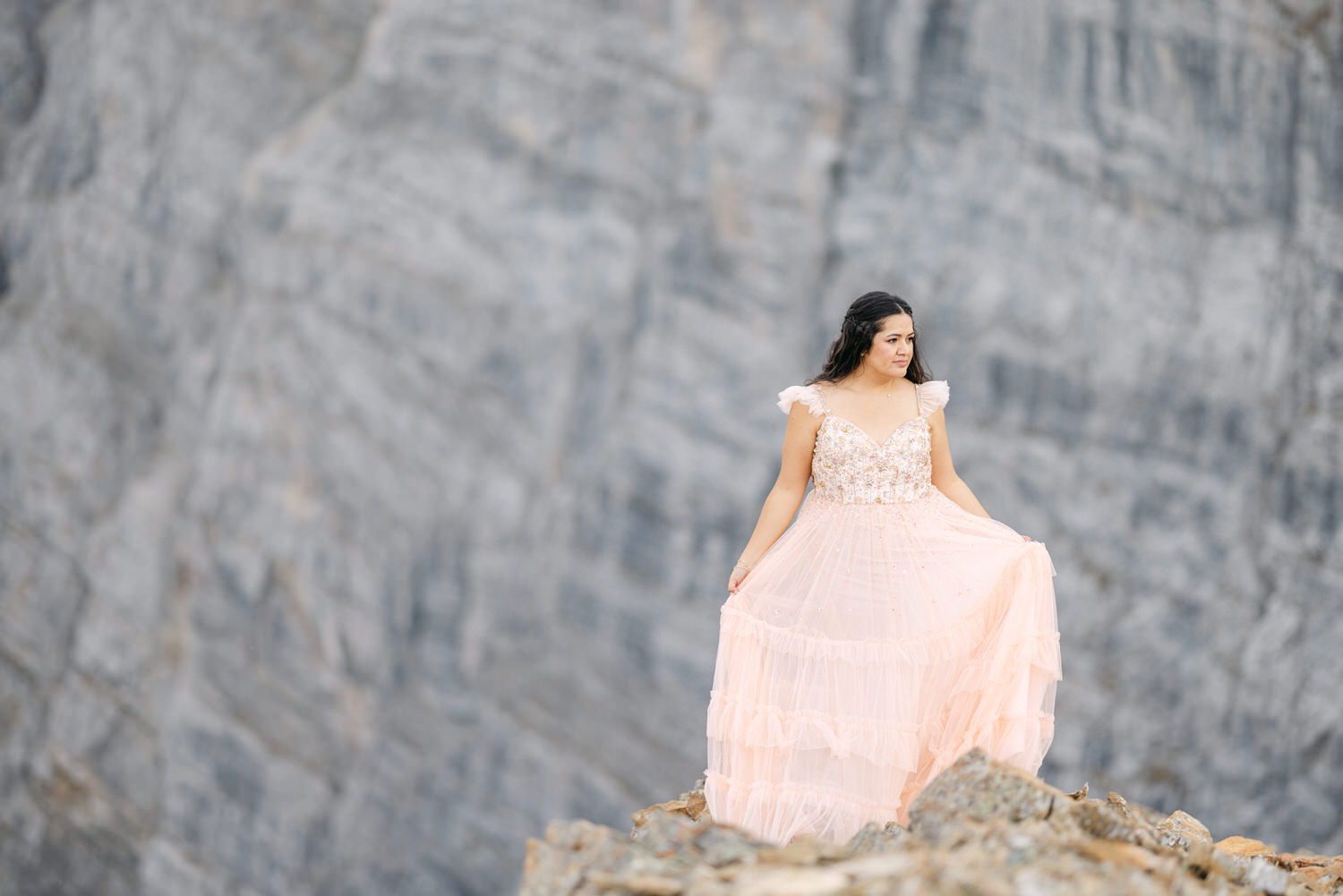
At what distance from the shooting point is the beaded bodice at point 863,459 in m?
3.56

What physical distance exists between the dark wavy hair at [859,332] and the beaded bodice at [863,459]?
0.11 m

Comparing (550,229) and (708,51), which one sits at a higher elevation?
(708,51)

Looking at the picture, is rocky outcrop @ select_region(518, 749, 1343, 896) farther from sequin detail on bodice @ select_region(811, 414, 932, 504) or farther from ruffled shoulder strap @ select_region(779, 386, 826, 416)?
ruffled shoulder strap @ select_region(779, 386, 826, 416)

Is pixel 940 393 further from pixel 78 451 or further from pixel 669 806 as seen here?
pixel 78 451

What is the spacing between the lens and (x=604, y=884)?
287 cm

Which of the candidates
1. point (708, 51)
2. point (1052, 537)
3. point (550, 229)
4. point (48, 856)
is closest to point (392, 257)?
point (550, 229)

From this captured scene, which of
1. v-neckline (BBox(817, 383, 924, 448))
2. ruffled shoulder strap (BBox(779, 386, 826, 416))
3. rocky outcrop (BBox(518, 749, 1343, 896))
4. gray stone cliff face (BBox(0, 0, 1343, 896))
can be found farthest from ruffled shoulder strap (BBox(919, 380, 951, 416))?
gray stone cliff face (BBox(0, 0, 1343, 896))

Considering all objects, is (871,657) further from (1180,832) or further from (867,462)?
(1180,832)

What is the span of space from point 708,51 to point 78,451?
956 cm

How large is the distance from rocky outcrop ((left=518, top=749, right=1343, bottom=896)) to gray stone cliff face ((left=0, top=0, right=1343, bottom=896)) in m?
8.58

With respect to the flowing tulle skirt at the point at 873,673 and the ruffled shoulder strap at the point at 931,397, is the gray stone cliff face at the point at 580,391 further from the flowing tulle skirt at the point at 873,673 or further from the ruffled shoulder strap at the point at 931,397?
the flowing tulle skirt at the point at 873,673

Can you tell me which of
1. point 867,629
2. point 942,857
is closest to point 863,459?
point 867,629

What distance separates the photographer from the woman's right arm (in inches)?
143

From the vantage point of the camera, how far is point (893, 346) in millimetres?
3543
